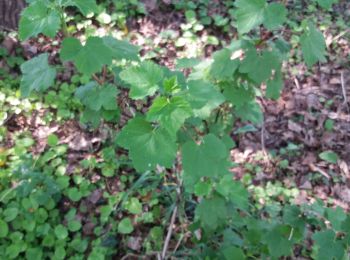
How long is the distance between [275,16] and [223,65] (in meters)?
0.33

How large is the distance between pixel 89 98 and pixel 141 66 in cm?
42

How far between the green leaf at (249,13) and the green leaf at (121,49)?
0.49 metres

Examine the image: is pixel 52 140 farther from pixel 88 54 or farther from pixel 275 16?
pixel 275 16

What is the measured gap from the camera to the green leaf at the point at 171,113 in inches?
54.1

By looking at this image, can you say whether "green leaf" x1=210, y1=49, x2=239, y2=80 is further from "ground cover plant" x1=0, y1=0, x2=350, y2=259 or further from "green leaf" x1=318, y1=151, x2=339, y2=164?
"green leaf" x1=318, y1=151, x2=339, y2=164

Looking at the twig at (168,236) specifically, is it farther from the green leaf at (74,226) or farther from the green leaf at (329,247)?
the green leaf at (329,247)

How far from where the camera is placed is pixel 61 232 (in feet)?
9.25

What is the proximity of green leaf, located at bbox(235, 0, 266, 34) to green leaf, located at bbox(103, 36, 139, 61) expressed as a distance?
1.60 feet

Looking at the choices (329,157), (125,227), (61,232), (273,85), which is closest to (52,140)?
(61,232)

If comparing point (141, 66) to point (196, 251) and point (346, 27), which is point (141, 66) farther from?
point (346, 27)

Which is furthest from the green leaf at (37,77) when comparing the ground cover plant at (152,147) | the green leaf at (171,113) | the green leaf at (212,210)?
the green leaf at (212,210)

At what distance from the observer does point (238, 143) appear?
11.7 feet

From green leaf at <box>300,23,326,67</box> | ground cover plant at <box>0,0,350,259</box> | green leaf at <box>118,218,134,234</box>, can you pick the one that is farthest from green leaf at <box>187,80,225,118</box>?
green leaf at <box>118,218,134,234</box>

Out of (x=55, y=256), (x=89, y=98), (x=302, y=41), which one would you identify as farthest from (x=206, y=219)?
(x=55, y=256)
